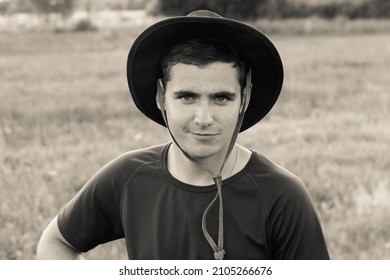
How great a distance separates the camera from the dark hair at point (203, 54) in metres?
2.13

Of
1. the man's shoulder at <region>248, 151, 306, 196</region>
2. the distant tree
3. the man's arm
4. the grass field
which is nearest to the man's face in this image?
the man's shoulder at <region>248, 151, 306, 196</region>

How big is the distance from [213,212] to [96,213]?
50 cm

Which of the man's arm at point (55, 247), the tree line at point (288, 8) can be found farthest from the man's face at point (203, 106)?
the tree line at point (288, 8)

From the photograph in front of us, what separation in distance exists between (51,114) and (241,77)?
231 inches

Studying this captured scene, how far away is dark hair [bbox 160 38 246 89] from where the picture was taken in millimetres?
2131

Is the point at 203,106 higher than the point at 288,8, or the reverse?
the point at 288,8

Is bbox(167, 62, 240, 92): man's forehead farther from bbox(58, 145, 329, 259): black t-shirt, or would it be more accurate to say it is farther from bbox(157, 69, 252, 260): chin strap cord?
bbox(58, 145, 329, 259): black t-shirt

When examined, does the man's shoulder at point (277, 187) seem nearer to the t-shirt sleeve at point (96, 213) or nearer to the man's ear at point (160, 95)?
the man's ear at point (160, 95)

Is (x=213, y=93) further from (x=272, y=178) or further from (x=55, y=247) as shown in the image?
(x=55, y=247)

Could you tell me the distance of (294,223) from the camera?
2.18 metres

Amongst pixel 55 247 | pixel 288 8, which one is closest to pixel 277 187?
pixel 55 247

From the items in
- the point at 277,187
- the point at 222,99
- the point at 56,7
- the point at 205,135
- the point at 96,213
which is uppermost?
the point at 56,7
